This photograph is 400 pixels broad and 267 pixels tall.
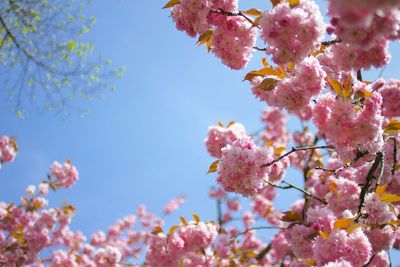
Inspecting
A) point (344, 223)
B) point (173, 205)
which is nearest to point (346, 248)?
point (344, 223)

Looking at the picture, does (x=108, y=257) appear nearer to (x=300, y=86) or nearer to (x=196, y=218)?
(x=196, y=218)

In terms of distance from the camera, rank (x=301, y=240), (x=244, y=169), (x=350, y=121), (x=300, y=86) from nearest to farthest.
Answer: (x=350, y=121) < (x=300, y=86) < (x=244, y=169) < (x=301, y=240)

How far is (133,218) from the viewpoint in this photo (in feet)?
41.5

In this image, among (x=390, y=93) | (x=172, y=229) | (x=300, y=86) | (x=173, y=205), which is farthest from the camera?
(x=173, y=205)

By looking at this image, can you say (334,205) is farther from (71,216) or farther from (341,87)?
(71,216)

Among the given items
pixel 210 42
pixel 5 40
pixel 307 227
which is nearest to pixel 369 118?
pixel 307 227

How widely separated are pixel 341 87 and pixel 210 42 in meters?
0.96

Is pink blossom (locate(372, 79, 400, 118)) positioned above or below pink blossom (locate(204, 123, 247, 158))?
below

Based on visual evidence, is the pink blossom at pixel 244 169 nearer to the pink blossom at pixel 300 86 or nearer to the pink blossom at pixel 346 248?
the pink blossom at pixel 300 86

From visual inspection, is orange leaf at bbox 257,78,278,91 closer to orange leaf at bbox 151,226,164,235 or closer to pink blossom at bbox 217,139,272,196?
pink blossom at bbox 217,139,272,196

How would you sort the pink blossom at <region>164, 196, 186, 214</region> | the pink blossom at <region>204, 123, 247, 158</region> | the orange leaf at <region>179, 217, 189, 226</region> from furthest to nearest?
the pink blossom at <region>164, 196, 186, 214</region> → the orange leaf at <region>179, 217, 189, 226</region> → the pink blossom at <region>204, 123, 247, 158</region>

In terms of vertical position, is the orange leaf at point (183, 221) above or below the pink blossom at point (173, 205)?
below

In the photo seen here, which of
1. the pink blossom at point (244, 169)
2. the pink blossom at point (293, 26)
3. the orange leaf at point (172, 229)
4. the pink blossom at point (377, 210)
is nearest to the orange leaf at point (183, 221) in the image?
the orange leaf at point (172, 229)

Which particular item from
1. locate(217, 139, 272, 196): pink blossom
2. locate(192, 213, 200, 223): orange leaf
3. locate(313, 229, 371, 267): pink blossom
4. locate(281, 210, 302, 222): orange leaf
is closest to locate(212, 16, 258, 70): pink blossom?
locate(217, 139, 272, 196): pink blossom
